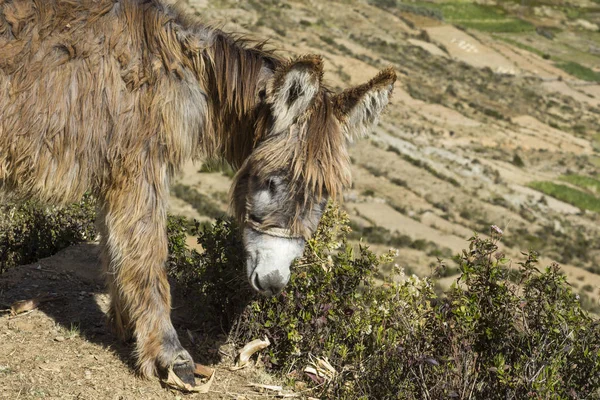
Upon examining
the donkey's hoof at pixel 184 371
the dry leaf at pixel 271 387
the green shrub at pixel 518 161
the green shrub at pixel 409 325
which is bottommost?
the green shrub at pixel 518 161

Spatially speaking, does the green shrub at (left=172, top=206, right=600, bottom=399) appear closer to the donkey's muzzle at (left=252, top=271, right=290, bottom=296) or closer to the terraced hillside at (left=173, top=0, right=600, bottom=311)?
the terraced hillside at (left=173, top=0, right=600, bottom=311)

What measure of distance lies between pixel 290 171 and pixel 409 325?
1.50 meters

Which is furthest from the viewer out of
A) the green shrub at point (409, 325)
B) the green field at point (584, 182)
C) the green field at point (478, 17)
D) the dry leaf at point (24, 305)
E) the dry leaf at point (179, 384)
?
the green field at point (478, 17)

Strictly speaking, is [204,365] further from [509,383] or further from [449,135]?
[449,135]

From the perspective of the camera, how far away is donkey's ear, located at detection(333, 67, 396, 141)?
4.57 meters

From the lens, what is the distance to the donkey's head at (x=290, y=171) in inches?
173

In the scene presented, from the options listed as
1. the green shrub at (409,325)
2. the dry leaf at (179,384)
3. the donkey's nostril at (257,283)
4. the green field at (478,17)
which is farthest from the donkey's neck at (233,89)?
the green field at (478,17)

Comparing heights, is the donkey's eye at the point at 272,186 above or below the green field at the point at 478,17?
above

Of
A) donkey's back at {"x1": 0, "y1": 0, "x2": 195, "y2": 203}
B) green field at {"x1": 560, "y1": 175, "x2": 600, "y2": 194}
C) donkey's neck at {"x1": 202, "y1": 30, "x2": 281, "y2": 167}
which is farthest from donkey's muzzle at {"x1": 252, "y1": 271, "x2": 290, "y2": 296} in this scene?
green field at {"x1": 560, "y1": 175, "x2": 600, "y2": 194}

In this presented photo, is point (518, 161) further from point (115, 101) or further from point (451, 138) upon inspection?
point (115, 101)

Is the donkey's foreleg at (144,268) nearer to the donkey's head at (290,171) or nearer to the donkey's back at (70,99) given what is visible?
the donkey's back at (70,99)

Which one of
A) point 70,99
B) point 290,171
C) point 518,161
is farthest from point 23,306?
point 518,161

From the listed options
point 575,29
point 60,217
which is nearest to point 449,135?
point 60,217

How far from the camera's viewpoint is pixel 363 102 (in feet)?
15.1
